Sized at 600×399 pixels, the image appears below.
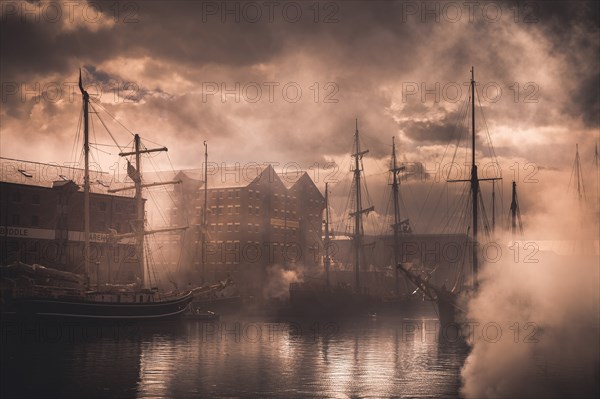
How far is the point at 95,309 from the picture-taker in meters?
54.9

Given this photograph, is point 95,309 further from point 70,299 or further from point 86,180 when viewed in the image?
point 86,180

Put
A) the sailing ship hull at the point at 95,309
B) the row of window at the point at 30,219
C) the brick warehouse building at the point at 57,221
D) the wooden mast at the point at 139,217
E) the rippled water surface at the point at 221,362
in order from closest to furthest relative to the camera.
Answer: the rippled water surface at the point at 221,362 → the sailing ship hull at the point at 95,309 → the wooden mast at the point at 139,217 → the brick warehouse building at the point at 57,221 → the row of window at the point at 30,219

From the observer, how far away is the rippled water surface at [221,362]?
2756 centimetres

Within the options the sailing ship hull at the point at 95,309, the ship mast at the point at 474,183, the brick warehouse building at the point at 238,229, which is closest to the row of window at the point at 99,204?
the brick warehouse building at the point at 238,229

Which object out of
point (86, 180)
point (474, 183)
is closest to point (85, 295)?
point (86, 180)

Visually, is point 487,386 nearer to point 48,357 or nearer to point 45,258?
point 48,357

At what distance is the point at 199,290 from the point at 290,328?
44.8 feet

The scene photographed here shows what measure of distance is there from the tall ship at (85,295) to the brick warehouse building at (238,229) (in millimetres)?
36638

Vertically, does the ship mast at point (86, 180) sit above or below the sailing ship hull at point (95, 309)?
above

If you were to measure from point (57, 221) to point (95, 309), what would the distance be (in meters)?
20.9

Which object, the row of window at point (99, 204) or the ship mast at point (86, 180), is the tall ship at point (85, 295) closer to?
the ship mast at point (86, 180)

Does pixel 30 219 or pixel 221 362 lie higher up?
pixel 30 219

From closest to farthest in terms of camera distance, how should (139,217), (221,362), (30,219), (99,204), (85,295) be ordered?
1. (221,362)
2. (85,295)
3. (139,217)
4. (30,219)
5. (99,204)

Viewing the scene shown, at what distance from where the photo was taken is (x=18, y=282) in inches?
2244
